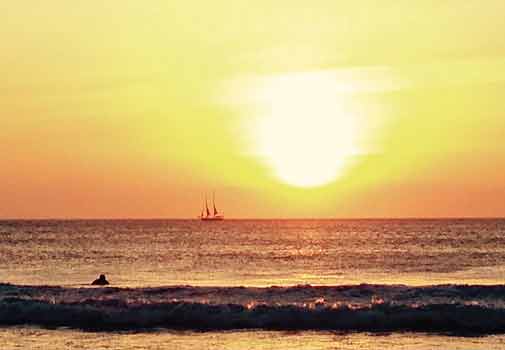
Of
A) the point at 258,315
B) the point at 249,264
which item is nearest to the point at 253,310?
the point at 258,315

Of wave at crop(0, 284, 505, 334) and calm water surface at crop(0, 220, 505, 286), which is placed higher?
calm water surface at crop(0, 220, 505, 286)

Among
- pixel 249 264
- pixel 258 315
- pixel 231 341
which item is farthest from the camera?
pixel 249 264

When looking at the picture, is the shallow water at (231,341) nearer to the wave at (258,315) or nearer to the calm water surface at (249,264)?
the wave at (258,315)

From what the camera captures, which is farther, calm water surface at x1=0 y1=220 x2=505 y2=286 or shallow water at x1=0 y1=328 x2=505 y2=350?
calm water surface at x1=0 y1=220 x2=505 y2=286

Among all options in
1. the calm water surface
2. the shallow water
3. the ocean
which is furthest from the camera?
the calm water surface

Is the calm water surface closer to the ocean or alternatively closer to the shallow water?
the ocean

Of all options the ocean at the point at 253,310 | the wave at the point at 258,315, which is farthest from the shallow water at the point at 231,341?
the wave at the point at 258,315

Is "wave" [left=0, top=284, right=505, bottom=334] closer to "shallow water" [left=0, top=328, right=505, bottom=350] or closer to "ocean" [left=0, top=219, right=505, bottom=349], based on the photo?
"ocean" [left=0, top=219, right=505, bottom=349]

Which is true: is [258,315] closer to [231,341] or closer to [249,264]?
[231,341]

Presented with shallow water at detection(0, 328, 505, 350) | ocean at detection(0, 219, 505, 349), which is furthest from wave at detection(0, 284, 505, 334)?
shallow water at detection(0, 328, 505, 350)

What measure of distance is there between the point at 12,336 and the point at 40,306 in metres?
4.73

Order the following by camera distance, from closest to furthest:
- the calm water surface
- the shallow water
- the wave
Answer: the shallow water
the wave
the calm water surface

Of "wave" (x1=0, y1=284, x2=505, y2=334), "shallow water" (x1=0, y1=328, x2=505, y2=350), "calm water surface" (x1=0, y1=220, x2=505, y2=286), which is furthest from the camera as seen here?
"calm water surface" (x1=0, y1=220, x2=505, y2=286)

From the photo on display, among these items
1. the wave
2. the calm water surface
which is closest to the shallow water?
the wave
